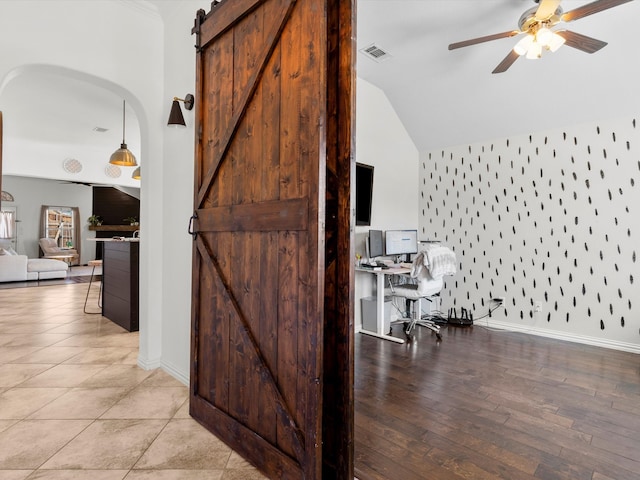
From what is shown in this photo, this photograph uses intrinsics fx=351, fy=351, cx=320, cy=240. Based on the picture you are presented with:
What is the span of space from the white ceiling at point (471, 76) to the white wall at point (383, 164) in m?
0.13

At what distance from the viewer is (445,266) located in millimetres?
3936

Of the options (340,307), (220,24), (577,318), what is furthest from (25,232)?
(577,318)

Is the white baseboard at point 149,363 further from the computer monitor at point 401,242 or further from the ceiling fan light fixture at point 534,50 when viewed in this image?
the ceiling fan light fixture at point 534,50

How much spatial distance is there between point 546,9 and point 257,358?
9.36 feet

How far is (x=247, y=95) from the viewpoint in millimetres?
1816

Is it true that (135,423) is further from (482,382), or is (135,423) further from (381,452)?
(482,382)

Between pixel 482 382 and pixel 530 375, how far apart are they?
0.50m

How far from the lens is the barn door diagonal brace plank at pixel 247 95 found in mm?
1628

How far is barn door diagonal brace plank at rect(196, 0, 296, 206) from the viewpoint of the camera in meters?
1.63

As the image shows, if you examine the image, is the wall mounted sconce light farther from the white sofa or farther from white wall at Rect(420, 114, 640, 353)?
the white sofa

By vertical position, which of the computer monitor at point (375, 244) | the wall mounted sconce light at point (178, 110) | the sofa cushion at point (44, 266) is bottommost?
the sofa cushion at point (44, 266)

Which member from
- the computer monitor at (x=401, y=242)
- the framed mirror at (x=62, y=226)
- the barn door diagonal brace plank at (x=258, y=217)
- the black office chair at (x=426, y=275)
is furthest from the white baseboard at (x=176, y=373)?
the framed mirror at (x=62, y=226)

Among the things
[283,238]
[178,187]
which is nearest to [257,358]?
[283,238]

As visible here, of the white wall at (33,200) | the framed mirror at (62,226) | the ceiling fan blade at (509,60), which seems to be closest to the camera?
the ceiling fan blade at (509,60)
